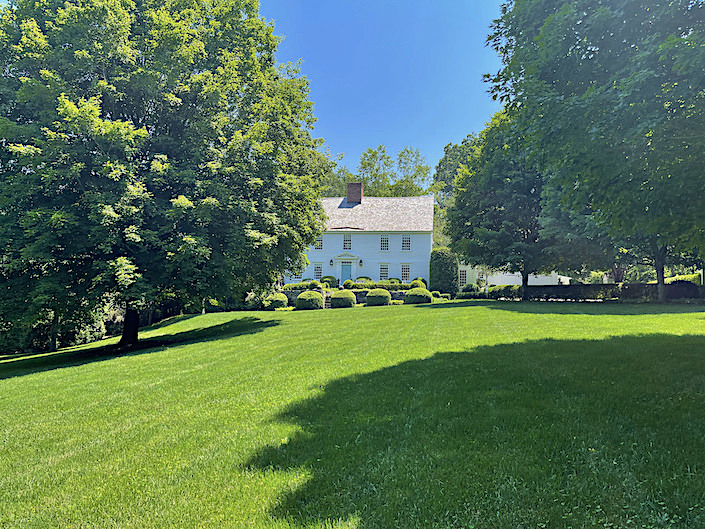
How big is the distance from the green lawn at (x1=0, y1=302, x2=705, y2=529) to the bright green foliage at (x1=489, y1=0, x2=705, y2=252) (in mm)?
2584

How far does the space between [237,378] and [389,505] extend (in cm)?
472

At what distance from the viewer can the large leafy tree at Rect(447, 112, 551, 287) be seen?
81.6 ft

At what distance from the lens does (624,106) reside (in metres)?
5.30

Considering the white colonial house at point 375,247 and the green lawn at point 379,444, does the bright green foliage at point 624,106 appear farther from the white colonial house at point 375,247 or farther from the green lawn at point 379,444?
the white colonial house at point 375,247

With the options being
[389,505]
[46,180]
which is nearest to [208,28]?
[46,180]

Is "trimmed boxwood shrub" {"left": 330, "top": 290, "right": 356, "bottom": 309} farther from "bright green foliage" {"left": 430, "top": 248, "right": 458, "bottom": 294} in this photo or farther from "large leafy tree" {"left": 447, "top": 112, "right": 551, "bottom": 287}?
"bright green foliage" {"left": 430, "top": 248, "right": 458, "bottom": 294}

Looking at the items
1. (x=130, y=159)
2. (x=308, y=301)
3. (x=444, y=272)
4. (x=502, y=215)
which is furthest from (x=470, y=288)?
(x=130, y=159)

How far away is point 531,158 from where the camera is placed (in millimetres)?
7301

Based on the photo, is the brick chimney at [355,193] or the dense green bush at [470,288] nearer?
the dense green bush at [470,288]

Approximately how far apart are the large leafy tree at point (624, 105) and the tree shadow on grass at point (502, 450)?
261cm

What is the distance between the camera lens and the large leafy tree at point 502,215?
24859 mm

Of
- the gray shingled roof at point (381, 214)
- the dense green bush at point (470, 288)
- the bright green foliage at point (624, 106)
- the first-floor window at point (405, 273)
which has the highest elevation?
the gray shingled roof at point (381, 214)

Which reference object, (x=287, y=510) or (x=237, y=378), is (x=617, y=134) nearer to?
(x=287, y=510)

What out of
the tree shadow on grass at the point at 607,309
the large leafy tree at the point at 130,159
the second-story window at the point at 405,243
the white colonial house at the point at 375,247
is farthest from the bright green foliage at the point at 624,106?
the second-story window at the point at 405,243
